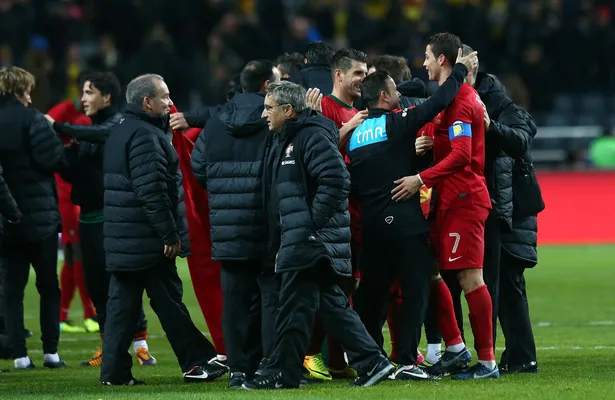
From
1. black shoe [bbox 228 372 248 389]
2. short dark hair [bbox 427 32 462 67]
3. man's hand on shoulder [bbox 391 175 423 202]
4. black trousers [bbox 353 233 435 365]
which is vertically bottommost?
black shoe [bbox 228 372 248 389]

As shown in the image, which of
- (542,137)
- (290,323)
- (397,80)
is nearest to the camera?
(290,323)

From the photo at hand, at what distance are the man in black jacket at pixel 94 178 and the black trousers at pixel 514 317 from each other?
286cm

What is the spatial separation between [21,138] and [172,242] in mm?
2331

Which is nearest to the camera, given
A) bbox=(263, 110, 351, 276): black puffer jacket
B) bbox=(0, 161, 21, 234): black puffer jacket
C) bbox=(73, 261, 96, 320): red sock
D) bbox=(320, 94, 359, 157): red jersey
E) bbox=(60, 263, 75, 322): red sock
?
bbox=(263, 110, 351, 276): black puffer jacket

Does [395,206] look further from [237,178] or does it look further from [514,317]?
[514,317]

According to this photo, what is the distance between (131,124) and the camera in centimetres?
891

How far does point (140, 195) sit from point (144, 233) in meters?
0.27

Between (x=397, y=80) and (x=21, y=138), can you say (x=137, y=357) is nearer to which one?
(x=21, y=138)

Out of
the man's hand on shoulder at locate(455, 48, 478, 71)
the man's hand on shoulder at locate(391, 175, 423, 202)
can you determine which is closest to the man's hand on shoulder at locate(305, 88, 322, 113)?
the man's hand on shoulder at locate(391, 175, 423, 202)

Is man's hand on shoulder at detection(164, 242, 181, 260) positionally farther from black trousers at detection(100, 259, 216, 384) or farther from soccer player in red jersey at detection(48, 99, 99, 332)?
soccer player in red jersey at detection(48, 99, 99, 332)

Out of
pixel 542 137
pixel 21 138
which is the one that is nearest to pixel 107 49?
pixel 542 137

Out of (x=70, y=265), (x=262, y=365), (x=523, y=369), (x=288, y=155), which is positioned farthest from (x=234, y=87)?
(x=70, y=265)

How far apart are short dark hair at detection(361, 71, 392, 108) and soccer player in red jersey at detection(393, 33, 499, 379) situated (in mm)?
319

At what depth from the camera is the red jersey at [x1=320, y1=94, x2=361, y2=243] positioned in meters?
8.98
